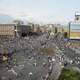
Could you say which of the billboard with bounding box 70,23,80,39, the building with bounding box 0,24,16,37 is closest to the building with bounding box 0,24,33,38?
the building with bounding box 0,24,16,37

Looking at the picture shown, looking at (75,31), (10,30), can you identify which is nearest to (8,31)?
(10,30)

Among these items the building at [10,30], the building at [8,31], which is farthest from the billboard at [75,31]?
the building at [8,31]

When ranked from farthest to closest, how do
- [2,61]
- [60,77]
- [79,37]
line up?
[79,37] < [2,61] < [60,77]

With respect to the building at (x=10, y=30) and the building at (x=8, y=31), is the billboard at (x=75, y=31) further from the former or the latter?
the building at (x=8, y=31)

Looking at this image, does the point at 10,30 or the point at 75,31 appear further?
the point at 10,30

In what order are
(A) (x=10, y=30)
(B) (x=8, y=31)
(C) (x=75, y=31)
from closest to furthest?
(C) (x=75, y=31) → (A) (x=10, y=30) → (B) (x=8, y=31)

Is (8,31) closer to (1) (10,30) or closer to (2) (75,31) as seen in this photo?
(1) (10,30)

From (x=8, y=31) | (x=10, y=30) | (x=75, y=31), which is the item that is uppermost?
(x=75, y=31)

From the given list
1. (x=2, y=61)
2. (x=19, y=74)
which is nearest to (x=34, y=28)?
(x=2, y=61)

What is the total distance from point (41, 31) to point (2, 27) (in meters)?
31.1

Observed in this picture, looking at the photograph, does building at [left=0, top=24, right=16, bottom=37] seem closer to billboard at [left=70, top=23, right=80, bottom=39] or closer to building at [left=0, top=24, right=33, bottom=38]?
building at [left=0, top=24, right=33, bottom=38]

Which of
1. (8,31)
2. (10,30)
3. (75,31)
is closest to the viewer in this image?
(75,31)

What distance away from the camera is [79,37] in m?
71.2

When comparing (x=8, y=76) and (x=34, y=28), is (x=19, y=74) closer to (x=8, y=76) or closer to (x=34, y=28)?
(x=8, y=76)
